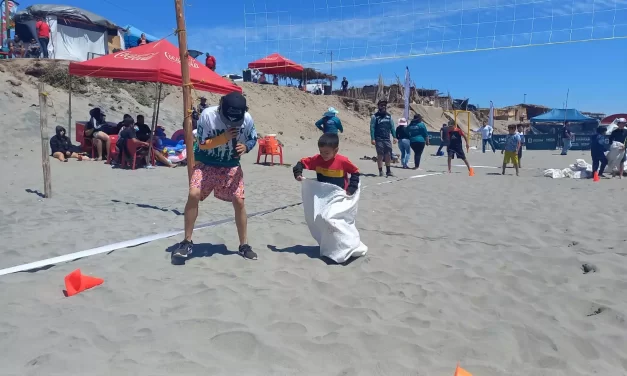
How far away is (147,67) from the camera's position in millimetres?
8953

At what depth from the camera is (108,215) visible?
5.74 meters

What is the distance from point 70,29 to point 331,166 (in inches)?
726

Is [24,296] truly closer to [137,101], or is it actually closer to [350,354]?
[350,354]

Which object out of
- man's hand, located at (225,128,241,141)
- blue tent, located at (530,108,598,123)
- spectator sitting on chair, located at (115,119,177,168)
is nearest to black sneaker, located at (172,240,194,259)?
man's hand, located at (225,128,241,141)

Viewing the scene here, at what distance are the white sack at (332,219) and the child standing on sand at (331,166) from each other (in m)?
0.12

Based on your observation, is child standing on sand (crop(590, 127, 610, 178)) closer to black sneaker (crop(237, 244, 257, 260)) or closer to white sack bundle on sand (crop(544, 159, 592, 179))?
white sack bundle on sand (crop(544, 159, 592, 179))

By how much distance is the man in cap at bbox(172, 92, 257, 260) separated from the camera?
12.7 ft

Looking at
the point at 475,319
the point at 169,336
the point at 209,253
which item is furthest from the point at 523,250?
the point at 169,336

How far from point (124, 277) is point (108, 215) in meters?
2.54

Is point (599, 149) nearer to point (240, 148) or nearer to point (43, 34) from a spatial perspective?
point (240, 148)

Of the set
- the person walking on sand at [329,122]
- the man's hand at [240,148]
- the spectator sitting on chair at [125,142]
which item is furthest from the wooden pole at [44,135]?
the person walking on sand at [329,122]

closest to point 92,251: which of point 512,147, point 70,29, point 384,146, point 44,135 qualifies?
point 44,135

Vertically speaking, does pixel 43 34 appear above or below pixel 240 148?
above

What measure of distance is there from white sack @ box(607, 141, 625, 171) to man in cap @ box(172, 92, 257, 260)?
9.60 m
